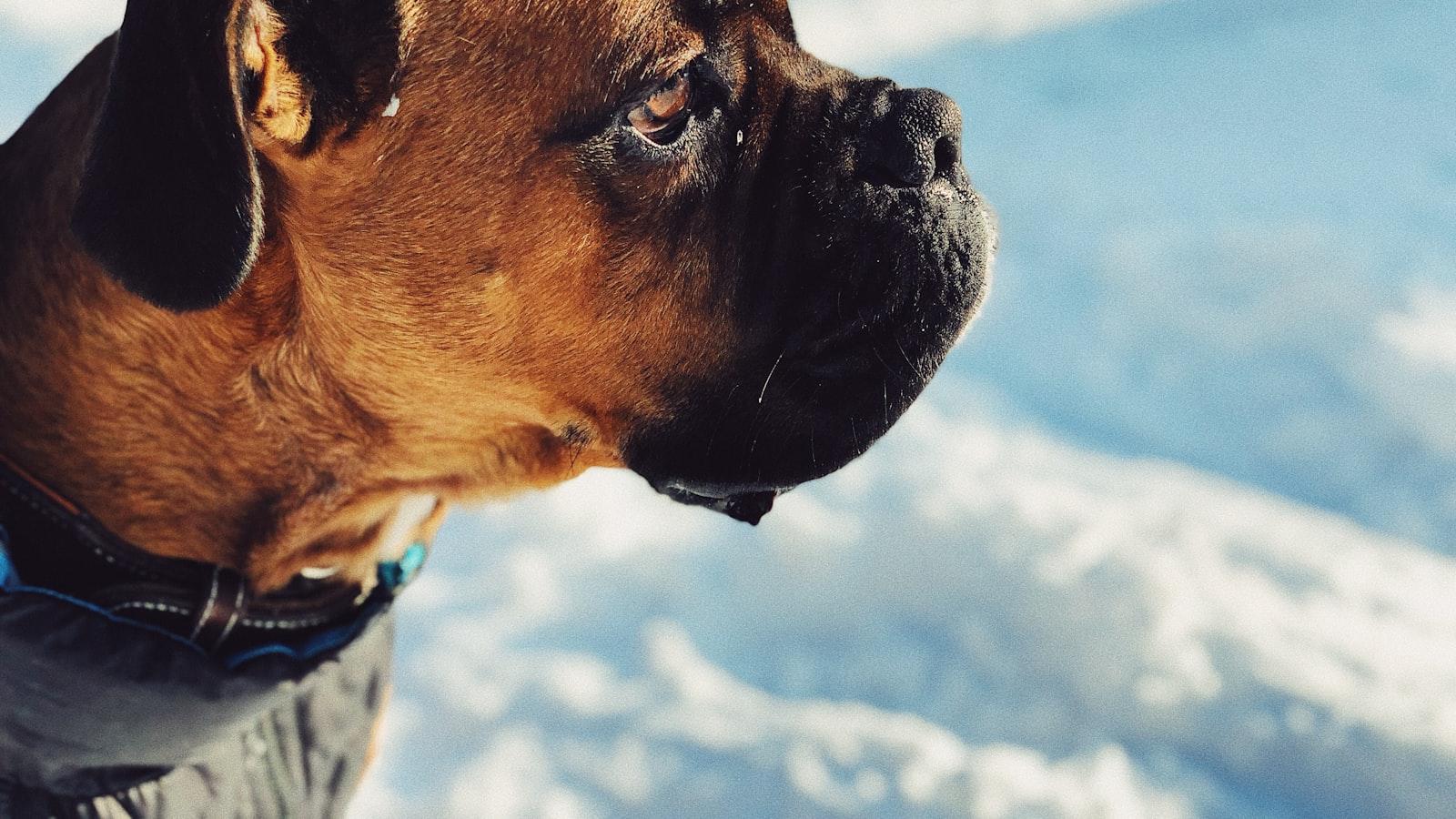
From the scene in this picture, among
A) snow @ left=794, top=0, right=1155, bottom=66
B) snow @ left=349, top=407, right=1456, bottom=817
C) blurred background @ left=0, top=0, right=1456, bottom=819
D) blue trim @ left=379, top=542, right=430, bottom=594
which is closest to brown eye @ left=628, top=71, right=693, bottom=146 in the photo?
blue trim @ left=379, top=542, right=430, bottom=594

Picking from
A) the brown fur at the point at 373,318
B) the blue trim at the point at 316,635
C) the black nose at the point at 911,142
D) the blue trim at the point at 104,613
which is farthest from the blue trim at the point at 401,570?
the black nose at the point at 911,142

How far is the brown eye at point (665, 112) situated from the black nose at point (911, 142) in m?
0.30

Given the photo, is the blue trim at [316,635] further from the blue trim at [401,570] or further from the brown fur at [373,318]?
the brown fur at [373,318]

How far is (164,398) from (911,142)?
1.31 m

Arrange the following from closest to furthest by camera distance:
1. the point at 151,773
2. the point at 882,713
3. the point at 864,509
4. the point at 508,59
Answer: the point at 508,59 → the point at 151,773 → the point at 882,713 → the point at 864,509

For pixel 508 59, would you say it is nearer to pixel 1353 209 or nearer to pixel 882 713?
pixel 882 713

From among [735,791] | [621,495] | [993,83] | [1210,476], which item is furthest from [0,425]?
[993,83]

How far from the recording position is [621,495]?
16.2ft

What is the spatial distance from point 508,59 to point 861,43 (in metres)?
5.27

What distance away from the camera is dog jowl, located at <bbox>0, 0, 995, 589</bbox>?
1.85 meters

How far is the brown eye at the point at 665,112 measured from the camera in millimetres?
1918

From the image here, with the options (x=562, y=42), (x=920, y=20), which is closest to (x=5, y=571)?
(x=562, y=42)

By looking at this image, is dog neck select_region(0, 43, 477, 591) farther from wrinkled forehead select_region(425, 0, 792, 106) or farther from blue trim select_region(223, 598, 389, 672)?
wrinkled forehead select_region(425, 0, 792, 106)

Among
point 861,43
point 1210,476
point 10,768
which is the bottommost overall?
point 1210,476
